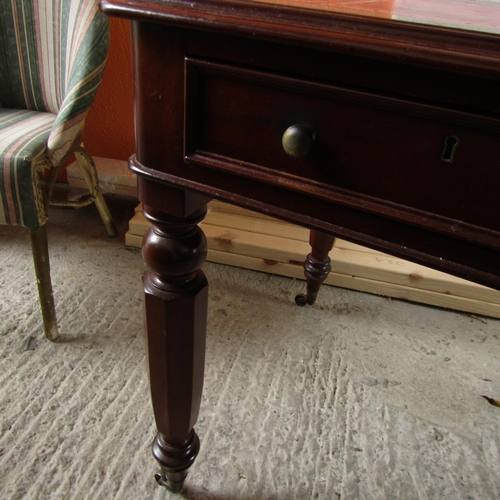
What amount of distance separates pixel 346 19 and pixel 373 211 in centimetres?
15

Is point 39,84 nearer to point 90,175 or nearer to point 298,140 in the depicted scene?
point 90,175

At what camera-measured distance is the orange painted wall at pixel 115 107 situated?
1.47m

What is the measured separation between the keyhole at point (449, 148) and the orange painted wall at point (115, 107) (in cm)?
131

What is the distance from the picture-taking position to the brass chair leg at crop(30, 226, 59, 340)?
0.97 m

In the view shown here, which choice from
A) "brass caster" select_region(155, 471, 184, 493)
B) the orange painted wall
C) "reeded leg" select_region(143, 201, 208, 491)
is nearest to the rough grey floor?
"brass caster" select_region(155, 471, 184, 493)

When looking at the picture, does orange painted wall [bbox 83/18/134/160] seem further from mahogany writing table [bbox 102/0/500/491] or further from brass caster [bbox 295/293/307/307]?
mahogany writing table [bbox 102/0/500/491]

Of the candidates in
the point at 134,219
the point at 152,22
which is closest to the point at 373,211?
the point at 152,22

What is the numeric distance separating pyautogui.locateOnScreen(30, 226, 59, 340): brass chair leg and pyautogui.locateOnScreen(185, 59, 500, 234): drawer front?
2.07ft

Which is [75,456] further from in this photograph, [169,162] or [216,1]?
[216,1]

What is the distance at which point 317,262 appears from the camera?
3.94 ft

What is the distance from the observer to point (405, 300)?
1361mm

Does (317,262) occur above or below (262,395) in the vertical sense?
above

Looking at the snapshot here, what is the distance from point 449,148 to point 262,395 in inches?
29.9

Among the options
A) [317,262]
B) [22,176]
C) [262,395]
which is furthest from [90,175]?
[262,395]
